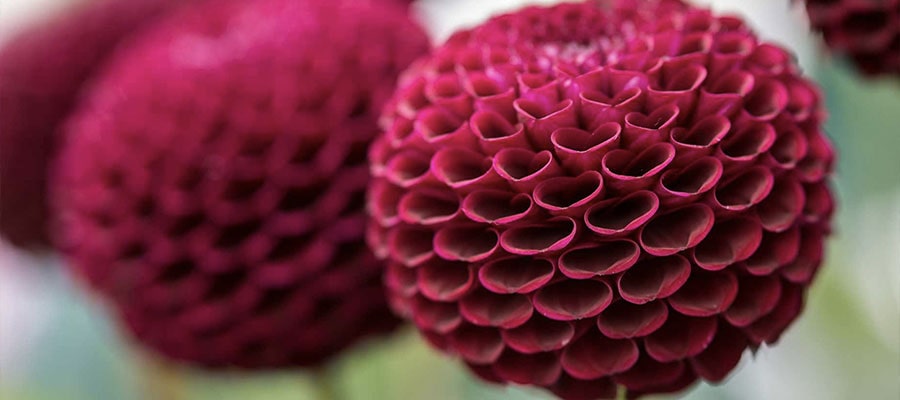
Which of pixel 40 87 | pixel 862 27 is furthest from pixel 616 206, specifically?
pixel 40 87

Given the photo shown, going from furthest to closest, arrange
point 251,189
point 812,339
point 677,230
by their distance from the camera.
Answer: point 812,339, point 251,189, point 677,230

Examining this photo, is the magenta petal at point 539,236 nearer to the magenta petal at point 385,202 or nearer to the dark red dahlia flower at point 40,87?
the magenta petal at point 385,202

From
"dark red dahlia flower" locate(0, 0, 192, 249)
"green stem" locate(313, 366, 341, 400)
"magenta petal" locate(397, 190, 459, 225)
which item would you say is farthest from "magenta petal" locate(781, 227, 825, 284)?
"dark red dahlia flower" locate(0, 0, 192, 249)

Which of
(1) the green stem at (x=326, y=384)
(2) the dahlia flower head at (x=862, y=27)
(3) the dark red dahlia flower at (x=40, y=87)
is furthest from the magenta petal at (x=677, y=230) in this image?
(3) the dark red dahlia flower at (x=40, y=87)

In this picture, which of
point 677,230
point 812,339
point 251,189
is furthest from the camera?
point 812,339

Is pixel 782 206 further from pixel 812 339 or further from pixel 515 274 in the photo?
pixel 812 339

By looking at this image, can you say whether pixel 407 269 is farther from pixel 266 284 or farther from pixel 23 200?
→ pixel 23 200
